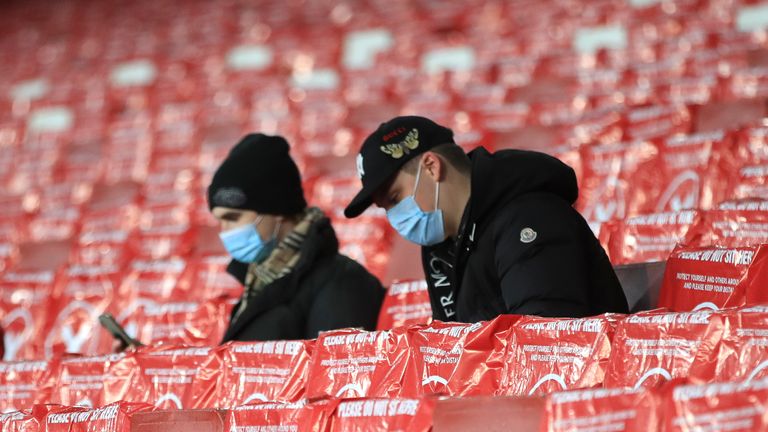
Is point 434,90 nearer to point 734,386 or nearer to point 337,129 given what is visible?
point 337,129

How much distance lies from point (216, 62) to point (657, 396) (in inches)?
324

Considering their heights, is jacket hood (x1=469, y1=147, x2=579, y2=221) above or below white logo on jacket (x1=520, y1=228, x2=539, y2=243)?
above

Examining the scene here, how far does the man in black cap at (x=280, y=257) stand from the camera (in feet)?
9.80

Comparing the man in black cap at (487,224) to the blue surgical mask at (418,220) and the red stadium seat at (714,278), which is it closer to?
the blue surgical mask at (418,220)

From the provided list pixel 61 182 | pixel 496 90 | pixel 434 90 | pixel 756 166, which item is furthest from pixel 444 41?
pixel 756 166

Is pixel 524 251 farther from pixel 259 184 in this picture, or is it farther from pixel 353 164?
pixel 353 164

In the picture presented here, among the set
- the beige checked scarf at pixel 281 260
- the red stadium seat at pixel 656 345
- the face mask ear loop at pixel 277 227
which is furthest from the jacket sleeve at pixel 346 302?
the red stadium seat at pixel 656 345

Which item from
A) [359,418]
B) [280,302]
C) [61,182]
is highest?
[61,182]

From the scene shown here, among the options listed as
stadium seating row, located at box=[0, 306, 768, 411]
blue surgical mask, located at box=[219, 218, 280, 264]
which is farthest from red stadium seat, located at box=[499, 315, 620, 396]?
blue surgical mask, located at box=[219, 218, 280, 264]

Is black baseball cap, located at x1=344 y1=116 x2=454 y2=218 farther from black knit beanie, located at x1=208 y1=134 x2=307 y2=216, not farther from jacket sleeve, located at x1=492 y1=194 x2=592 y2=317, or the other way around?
black knit beanie, located at x1=208 y1=134 x2=307 y2=216

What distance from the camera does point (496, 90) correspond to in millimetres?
6496

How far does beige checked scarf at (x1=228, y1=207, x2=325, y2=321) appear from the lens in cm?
306

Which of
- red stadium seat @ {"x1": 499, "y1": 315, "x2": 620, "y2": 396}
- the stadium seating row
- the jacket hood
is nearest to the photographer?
the stadium seating row

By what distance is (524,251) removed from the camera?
2.31 m
